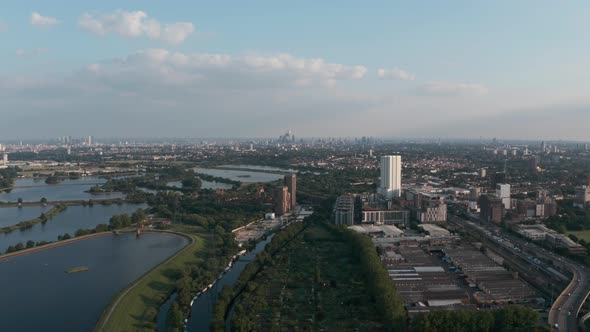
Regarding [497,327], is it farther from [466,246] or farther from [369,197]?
[369,197]

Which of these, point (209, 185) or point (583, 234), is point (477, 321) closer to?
point (583, 234)

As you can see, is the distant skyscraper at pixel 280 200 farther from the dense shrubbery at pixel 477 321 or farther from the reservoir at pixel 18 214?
the dense shrubbery at pixel 477 321

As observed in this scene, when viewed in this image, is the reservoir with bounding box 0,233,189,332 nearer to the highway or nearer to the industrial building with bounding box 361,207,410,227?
the industrial building with bounding box 361,207,410,227

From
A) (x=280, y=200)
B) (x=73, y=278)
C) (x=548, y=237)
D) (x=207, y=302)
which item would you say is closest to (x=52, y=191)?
(x=280, y=200)

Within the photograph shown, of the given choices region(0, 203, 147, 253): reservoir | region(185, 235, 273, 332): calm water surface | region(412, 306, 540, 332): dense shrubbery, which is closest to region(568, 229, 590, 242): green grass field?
region(412, 306, 540, 332): dense shrubbery

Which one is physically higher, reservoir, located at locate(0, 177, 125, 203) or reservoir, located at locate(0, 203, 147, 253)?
reservoir, located at locate(0, 177, 125, 203)

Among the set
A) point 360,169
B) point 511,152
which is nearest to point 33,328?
point 360,169
